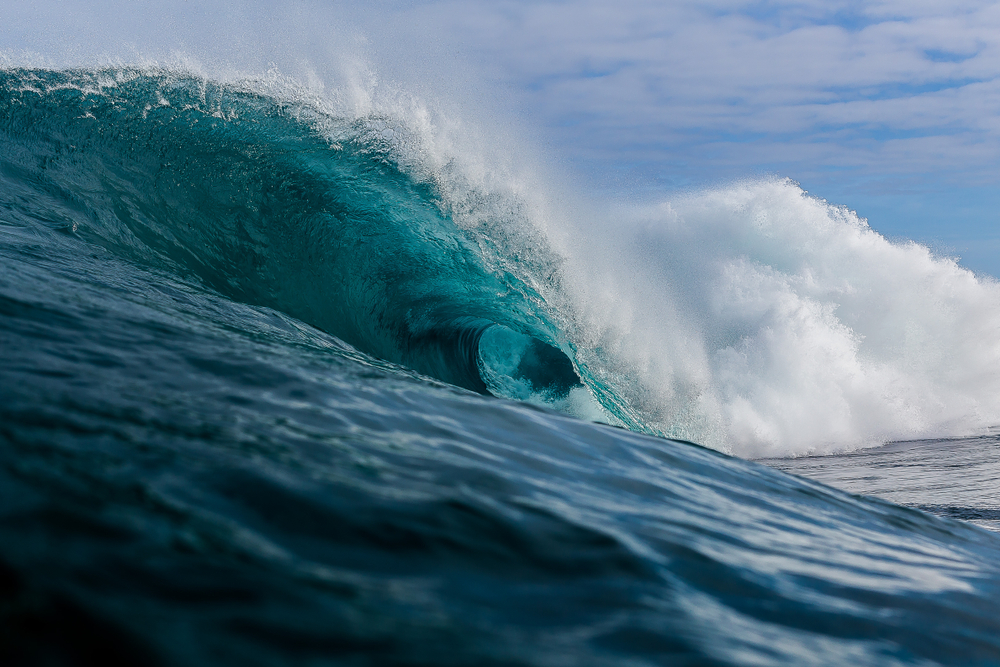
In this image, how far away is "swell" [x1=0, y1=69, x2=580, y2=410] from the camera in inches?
253

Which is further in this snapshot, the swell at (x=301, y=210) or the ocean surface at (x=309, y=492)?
the swell at (x=301, y=210)

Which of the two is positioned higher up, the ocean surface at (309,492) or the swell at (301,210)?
the swell at (301,210)

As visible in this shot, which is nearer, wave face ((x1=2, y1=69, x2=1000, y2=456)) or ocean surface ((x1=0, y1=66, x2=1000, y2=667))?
ocean surface ((x1=0, y1=66, x2=1000, y2=667))

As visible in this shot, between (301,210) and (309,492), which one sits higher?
(301,210)

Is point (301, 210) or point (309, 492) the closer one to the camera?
point (309, 492)

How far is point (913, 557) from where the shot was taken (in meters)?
2.37

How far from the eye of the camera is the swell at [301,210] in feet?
21.0

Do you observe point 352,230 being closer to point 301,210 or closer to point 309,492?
point 301,210

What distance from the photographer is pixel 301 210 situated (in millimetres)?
6988

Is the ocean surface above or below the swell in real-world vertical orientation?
below

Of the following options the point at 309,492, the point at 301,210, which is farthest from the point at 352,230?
the point at 309,492

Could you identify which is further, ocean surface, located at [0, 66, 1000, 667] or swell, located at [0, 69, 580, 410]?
swell, located at [0, 69, 580, 410]

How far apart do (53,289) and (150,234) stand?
2.96 metres

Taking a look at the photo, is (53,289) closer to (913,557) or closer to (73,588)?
(73,588)
